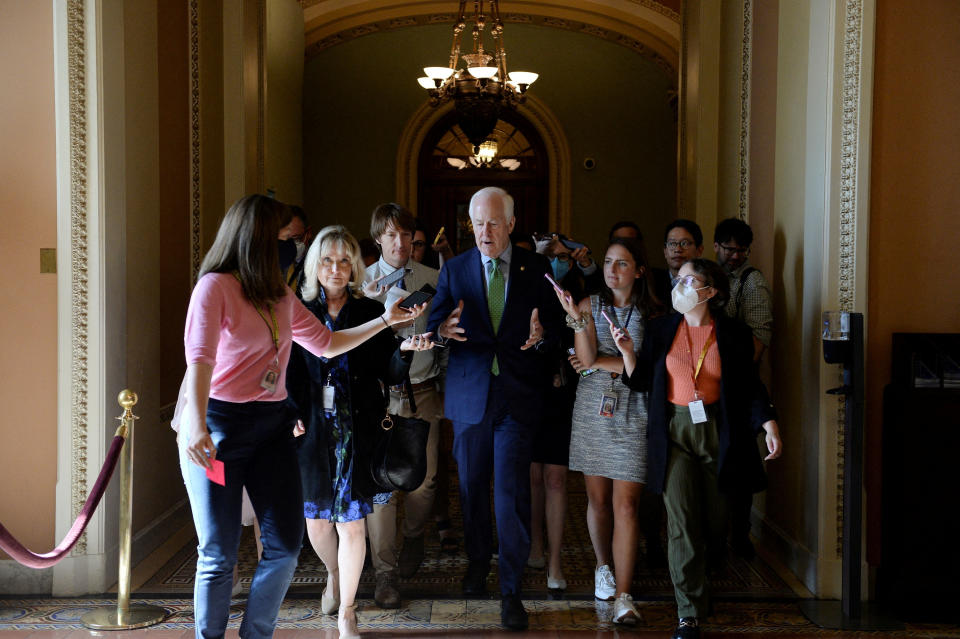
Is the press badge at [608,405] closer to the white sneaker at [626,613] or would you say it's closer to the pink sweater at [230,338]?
the white sneaker at [626,613]

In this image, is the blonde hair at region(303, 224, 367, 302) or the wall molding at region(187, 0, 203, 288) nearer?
the blonde hair at region(303, 224, 367, 302)

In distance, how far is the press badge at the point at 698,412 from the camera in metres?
3.95

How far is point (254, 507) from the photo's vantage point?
10.5ft

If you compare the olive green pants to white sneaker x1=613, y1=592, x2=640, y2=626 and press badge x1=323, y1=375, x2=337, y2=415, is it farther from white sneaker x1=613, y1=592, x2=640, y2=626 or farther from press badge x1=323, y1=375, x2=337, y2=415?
press badge x1=323, y1=375, x2=337, y2=415

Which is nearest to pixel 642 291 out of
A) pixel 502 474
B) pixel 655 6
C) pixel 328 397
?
pixel 502 474

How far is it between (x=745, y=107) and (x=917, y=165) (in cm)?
186

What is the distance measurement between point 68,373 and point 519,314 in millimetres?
2247

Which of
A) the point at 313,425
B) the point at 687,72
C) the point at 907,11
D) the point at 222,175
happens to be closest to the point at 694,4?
the point at 687,72

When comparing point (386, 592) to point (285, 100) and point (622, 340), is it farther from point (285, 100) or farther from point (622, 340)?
point (285, 100)

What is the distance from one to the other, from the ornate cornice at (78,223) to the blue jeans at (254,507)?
1765 mm

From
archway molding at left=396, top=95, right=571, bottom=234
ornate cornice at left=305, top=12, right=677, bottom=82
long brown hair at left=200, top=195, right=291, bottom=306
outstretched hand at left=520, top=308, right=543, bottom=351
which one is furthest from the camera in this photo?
archway molding at left=396, top=95, right=571, bottom=234

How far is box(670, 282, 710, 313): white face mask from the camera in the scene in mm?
3963

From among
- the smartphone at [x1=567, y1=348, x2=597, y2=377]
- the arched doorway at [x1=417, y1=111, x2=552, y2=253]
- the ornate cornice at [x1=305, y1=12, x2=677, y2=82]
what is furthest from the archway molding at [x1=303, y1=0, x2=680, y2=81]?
the smartphone at [x1=567, y1=348, x2=597, y2=377]

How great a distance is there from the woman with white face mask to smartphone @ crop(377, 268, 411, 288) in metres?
1.16
